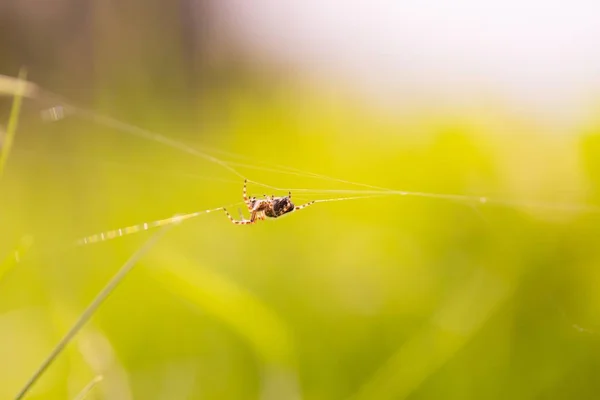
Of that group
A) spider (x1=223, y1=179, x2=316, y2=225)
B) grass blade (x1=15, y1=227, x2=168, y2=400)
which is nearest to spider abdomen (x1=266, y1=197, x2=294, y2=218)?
spider (x1=223, y1=179, x2=316, y2=225)

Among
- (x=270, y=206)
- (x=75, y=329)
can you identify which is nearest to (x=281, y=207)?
(x=270, y=206)

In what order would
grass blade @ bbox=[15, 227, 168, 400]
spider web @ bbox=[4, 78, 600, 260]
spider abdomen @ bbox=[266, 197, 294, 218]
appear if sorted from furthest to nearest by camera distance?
1. spider abdomen @ bbox=[266, 197, 294, 218]
2. spider web @ bbox=[4, 78, 600, 260]
3. grass blade @ bbox=[15, 227, 168, 400]

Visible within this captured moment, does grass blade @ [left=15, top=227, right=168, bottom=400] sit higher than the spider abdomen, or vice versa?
grass blade @ [left=15, top=227, right=168, bottom=400]

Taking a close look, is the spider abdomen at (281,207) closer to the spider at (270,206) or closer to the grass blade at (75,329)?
the spider at (270,206)

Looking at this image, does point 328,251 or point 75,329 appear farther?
point 328,251

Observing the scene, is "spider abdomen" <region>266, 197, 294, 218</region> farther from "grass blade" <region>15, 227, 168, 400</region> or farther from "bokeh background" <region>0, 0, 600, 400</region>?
"grass blade" <region>15, 227, 168, 400</region>

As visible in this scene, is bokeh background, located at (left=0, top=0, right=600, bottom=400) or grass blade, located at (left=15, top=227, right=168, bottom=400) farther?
bokeh background, located at (left=0, top=0, right=600, bottom=400)

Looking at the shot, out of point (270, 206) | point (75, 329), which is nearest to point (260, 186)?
point (270, 206)

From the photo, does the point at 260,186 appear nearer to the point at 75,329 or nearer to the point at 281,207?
the point at 281,207

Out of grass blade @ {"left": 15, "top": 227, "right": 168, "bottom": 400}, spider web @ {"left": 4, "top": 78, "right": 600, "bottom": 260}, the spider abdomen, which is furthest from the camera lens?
the spider abdomen

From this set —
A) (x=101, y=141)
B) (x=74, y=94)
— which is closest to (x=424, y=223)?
(x=101, y=141)

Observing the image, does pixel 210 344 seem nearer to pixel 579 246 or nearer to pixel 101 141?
pixel 579 246
